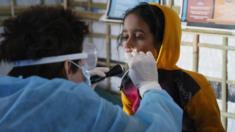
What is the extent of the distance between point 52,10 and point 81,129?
0.34m

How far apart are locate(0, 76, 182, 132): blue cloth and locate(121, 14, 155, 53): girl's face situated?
582 mm

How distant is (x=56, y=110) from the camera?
0.64 meters

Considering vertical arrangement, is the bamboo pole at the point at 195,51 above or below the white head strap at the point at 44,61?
below

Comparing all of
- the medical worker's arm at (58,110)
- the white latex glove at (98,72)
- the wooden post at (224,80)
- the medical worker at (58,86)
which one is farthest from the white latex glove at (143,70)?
the wooden post at (224,80)

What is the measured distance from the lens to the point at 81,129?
63cm

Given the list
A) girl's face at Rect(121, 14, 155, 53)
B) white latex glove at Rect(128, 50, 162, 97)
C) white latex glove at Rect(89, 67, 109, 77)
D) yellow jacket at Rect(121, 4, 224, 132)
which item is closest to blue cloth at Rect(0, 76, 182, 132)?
white latex glove at Rect(128, 50, 162, 97)

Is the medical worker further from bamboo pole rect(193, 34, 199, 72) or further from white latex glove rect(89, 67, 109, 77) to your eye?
bamboo pole rect(193, 34, 199, 72)

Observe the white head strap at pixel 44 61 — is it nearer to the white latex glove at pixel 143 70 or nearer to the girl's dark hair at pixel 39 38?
the girl's dark hair at pixel 39 38

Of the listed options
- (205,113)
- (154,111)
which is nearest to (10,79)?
(154,111)

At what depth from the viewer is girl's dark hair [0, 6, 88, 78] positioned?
31.2 inches

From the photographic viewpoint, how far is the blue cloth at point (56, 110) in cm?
63

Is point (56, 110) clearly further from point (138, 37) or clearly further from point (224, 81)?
point (224, 81)

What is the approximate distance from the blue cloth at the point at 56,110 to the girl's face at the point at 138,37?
1.91 ft

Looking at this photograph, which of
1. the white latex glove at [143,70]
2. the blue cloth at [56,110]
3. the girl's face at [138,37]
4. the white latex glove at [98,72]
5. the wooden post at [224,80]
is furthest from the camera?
the wooden post at [224,80]
